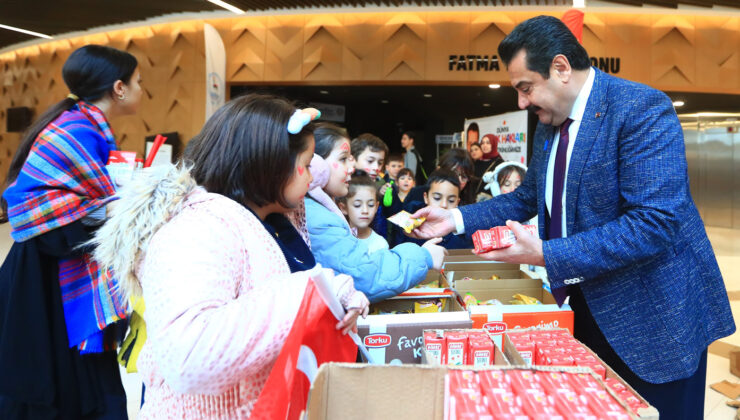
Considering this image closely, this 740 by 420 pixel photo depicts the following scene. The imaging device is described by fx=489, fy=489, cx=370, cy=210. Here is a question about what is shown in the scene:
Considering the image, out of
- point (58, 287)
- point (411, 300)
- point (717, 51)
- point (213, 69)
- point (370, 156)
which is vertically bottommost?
point (411, 300)

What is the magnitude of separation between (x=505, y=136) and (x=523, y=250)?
17.4ft

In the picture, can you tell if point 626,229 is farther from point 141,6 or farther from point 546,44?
point 141,6

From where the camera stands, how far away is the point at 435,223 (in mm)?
2131

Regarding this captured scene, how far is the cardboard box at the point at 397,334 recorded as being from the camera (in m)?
1.54

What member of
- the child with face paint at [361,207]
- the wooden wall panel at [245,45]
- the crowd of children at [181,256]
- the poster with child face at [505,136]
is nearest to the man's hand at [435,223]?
the crowd of children at [181,256]

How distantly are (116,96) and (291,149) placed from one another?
1338 millimetres

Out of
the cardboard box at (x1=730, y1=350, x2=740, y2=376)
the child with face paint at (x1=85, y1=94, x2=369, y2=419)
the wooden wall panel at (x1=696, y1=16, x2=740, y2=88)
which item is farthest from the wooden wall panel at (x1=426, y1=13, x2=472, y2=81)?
the child with face paint at (x1=85, y1=94, x2=369, y2=419)

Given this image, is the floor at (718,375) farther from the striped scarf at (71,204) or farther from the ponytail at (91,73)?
the ponytail at (91,73)

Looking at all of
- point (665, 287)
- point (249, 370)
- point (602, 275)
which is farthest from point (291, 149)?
point (665, 287)

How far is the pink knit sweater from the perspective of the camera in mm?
860

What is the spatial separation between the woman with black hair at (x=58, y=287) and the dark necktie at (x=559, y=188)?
1.49 m

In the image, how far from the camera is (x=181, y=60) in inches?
345

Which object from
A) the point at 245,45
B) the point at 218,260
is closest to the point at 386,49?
the point at 245,45

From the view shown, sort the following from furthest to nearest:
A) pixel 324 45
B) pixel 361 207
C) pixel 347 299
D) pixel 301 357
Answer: pixel 324 45 → pixel 361 207 → pixel 347 299 → pixel 301 357
